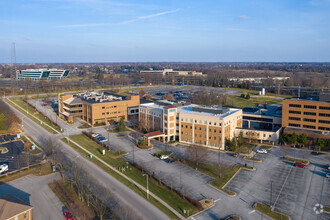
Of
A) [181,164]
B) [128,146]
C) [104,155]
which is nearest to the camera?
[181,164]

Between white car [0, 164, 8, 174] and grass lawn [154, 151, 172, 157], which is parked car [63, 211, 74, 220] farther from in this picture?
grass lawn [154, 151, 172, 157]

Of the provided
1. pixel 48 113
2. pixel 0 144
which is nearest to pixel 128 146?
pixel 0 144

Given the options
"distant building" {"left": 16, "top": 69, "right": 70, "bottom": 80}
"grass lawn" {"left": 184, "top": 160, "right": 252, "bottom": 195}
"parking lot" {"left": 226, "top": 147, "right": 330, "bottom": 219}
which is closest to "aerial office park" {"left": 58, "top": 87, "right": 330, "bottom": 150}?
"grass lawn" {"left": 184, "top": 160, "right": 252, "bottom": 195}

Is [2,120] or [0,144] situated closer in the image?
[0,144]

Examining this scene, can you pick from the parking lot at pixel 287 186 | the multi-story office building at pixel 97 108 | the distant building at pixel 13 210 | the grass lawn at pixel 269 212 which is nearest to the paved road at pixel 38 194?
the distant building at pixel 13 210

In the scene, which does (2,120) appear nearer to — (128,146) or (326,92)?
(128,146)

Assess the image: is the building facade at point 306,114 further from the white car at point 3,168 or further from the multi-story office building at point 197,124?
the white car at point 3,168
